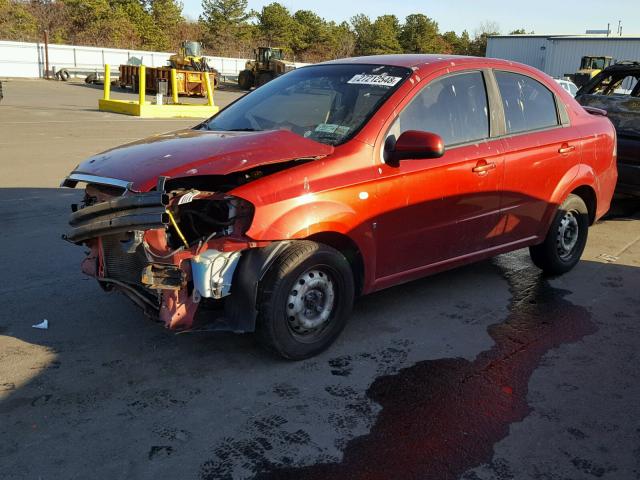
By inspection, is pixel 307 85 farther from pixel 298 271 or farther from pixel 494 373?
pixel 494 373

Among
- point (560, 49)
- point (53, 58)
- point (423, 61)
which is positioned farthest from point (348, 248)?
point (560, 49)

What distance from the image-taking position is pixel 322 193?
3725mm

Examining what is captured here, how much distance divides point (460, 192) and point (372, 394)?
171cm

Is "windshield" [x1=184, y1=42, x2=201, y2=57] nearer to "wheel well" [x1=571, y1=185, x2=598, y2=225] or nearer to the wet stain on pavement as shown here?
"wheel well" [x1=571, y1=185, x2=598, y2=225]

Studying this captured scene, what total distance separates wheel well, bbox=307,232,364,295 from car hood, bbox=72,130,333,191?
499 millimetres

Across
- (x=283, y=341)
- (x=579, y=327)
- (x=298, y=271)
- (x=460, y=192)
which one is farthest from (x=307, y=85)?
(x=579, y=327)

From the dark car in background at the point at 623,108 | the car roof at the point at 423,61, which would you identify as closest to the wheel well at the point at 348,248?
the car roof at the point at 423,61

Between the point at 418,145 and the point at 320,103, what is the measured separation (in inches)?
36.5

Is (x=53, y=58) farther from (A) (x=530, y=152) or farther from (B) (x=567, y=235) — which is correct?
(A) (x=530, y=152)

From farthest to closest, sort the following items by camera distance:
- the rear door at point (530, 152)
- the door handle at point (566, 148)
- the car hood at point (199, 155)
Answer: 1. the door handle at point (566, 148)
2. the rear door at point (530, 152)
3. the car hood at point (199, 155)

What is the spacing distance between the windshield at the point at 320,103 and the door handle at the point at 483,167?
84cm

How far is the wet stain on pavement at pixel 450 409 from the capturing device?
285 cm

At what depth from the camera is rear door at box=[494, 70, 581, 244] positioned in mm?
4906

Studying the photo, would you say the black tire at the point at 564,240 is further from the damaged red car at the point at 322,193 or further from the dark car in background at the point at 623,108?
the dark car in background at the point at 623,108
